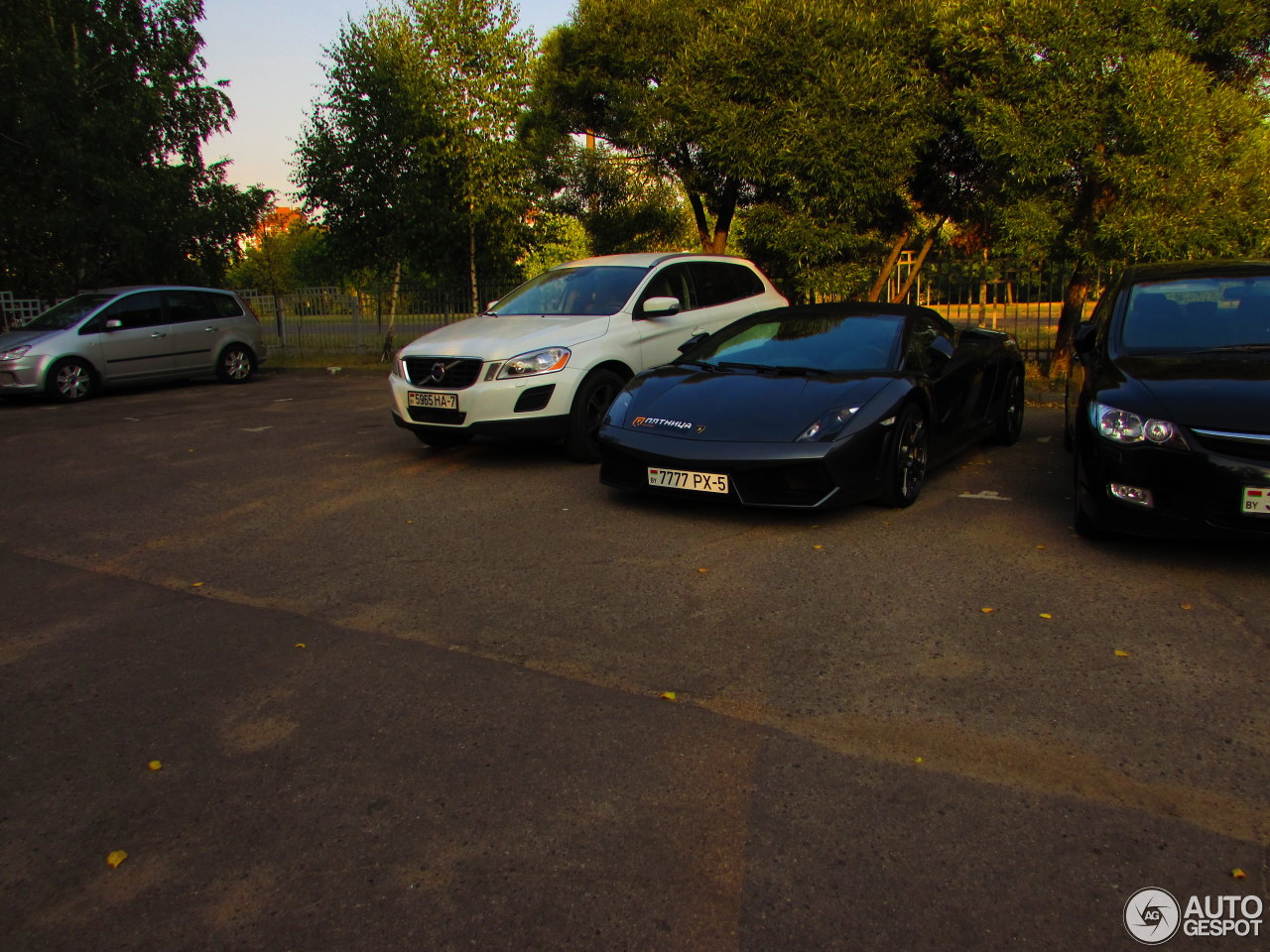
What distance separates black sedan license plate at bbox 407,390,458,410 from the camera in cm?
812

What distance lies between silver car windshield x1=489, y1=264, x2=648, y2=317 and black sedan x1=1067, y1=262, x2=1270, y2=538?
4102mm

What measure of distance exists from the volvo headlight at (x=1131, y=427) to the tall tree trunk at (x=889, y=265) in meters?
11.7

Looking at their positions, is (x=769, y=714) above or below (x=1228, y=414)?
below

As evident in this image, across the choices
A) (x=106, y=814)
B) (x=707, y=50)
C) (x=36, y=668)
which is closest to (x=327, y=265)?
(x=707, y=50)

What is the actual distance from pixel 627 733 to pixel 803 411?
3.29 metres

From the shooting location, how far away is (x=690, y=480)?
6324 mm

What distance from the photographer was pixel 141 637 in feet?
15.0

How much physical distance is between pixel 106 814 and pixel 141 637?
64.9 inches

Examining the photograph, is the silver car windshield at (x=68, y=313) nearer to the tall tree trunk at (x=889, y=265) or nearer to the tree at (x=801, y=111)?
the tree at (x=801, y=111)

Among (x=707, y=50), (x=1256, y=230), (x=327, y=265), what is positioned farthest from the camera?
(x=327, y=265)

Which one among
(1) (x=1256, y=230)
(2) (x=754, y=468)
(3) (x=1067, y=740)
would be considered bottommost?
(3) (x=1067, y=740)

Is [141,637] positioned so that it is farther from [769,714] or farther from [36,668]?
[769,714]

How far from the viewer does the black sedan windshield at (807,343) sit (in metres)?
7.02

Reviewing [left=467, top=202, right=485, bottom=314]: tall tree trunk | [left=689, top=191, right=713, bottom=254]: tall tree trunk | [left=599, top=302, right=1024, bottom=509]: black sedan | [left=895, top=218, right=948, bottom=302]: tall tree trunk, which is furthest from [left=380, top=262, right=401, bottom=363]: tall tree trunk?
[left=599, top=302, right=1024, bottom=509]: black sedan
